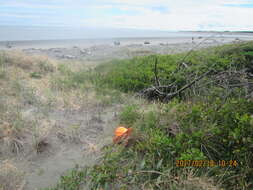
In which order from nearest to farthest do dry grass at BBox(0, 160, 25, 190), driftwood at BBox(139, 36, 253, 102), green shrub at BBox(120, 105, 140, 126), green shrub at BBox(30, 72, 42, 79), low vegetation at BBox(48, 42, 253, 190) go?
low vegetation at BBox(48, 42, 253, 190), dry grass at BBox(0, 160, 25, 190), driftwood at BBox(139, 36, 253, 102), green shrub at BBox(120, 105, 140, 126), green shrub at BBox(30, 72, 42, 79)

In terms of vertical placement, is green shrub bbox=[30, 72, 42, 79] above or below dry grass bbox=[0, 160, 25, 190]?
above

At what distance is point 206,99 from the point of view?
4.00m

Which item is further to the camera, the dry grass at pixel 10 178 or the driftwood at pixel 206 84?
the driftwood at pixel 206 84

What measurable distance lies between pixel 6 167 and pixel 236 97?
3686mm

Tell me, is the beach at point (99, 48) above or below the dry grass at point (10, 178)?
above

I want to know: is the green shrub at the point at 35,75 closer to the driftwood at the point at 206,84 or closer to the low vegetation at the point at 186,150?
the driftwood at the point at 206,84

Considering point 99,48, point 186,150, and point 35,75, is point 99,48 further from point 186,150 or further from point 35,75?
point 186,150

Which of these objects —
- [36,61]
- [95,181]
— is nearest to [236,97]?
[95,181]

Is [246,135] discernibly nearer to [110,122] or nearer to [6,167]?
[110,122]

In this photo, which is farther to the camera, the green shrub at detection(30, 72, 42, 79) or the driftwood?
the green shrub at detection(30, 72, 42, 79)
